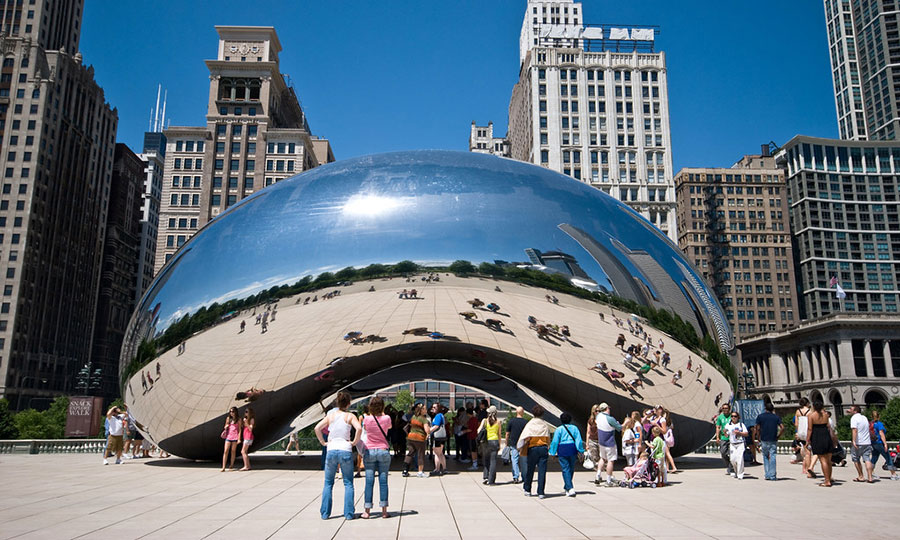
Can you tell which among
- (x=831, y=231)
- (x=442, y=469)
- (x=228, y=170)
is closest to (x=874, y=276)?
(x=831, y=231)

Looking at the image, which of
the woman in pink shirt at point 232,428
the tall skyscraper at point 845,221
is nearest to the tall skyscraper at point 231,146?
the woman in pink shirt at point 232,428

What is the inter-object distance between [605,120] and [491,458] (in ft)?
332

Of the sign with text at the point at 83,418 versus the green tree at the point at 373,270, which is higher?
the green tree at the point at 373,270

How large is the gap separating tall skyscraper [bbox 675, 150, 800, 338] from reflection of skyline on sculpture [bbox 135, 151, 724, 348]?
4754 inches

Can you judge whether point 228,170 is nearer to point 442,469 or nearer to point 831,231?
point 442,469

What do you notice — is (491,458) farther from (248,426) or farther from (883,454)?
(883,454)

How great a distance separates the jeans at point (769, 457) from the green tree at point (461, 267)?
7453 millimetres

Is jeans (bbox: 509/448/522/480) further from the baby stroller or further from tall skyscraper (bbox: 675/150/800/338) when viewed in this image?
tall skyscraper (bbox: 675/150/800/338)

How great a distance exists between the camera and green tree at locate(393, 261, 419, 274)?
11328 millimetres

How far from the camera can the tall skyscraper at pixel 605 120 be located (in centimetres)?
10380

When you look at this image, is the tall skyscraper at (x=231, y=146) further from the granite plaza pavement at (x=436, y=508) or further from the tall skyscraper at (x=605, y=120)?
the granite plaza pavement at (x=436, y=508)

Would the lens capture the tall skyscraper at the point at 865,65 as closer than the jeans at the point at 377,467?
No

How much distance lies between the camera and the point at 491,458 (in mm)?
12031

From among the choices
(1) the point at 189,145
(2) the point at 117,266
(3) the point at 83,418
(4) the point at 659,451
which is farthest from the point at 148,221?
(4) the point at 659,451
